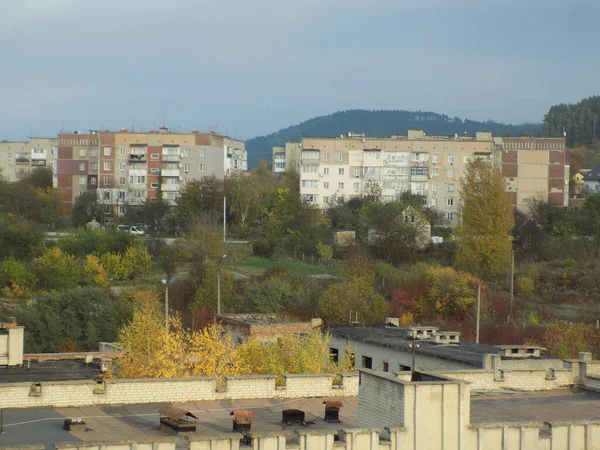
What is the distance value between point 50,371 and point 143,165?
69.4m

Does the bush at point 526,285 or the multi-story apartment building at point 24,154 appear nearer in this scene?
the bush at point 526,285

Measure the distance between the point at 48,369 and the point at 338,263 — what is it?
44.5m

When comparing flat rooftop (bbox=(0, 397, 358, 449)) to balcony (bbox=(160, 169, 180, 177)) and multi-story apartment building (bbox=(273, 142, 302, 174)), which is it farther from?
multi-story apartment building (bbox=(273, 142, 302, 174))

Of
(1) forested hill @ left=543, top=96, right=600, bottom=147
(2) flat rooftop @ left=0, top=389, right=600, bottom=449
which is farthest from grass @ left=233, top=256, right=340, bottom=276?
(1) forested hill @ left=543, top=96, right=600, bottom=147

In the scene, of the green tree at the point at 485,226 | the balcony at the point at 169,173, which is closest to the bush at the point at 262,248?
the green tree at the point at 485,226

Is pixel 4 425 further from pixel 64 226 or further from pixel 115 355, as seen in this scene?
pixel 64 226

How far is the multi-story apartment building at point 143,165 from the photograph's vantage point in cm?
9319

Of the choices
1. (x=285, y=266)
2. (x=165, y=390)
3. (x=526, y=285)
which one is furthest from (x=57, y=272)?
(x=165, y=390)

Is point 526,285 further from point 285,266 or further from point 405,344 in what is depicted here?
point 405,344

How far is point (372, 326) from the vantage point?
41.0 meters

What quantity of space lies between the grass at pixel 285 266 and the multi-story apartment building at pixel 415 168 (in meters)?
21.1

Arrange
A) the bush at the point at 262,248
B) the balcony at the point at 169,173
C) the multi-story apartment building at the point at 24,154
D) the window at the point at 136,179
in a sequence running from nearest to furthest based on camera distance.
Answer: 1. the bush at the point at 262,248
2. the window at the point at 136,179
3. the balcony at the point at 169,173
4. the multi-story apartment building at the point at 24,154

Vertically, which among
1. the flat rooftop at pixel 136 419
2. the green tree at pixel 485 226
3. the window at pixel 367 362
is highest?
the green tree at pixel 485 226

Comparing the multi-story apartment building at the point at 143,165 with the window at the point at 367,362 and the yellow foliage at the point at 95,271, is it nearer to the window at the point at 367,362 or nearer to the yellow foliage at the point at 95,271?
the yellow foliage at the point at 95,271
